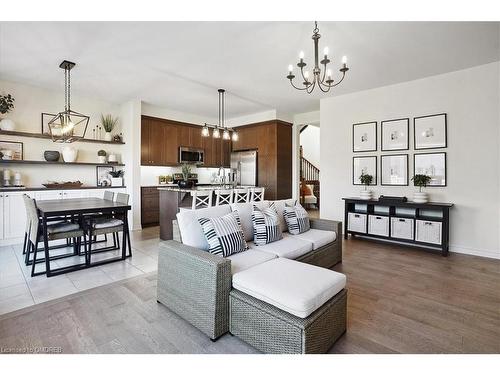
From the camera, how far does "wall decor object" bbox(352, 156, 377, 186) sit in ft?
15.9

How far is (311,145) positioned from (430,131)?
6.67 meters

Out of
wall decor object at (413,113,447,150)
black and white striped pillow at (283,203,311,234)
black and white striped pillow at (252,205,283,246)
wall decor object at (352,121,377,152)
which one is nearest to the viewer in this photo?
black and white striped pillow at (252,205,283,246)

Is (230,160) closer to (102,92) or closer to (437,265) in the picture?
(102,92)

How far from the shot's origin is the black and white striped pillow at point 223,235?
7.72 ft

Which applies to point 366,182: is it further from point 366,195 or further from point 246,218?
point 246,218

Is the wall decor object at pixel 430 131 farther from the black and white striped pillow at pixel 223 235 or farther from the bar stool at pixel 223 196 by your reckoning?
the black and white striped pillow at pixel 223 235

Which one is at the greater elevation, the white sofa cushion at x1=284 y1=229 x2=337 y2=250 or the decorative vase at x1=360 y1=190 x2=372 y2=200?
the decorative vase at x1=360 y1=190 x2=372 y2=200

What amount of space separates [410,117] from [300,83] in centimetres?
196

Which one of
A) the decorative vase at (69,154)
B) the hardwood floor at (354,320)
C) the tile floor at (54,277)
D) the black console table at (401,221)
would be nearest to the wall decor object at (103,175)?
the decorative vase at (69,154)

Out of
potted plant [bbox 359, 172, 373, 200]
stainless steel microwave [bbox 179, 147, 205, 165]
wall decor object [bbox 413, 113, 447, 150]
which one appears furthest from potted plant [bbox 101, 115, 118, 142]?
wall decor object [bbox 413, 113, 447, 150]

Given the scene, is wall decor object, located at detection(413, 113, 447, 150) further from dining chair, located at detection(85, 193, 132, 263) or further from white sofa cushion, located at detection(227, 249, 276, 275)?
dining chair, located at detection(85, 193, 132, 263)

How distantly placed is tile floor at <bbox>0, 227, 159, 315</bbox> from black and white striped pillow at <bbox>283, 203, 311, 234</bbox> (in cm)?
180

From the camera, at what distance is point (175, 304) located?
7.22ft

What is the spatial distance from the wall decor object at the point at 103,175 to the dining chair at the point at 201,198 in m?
2.60
